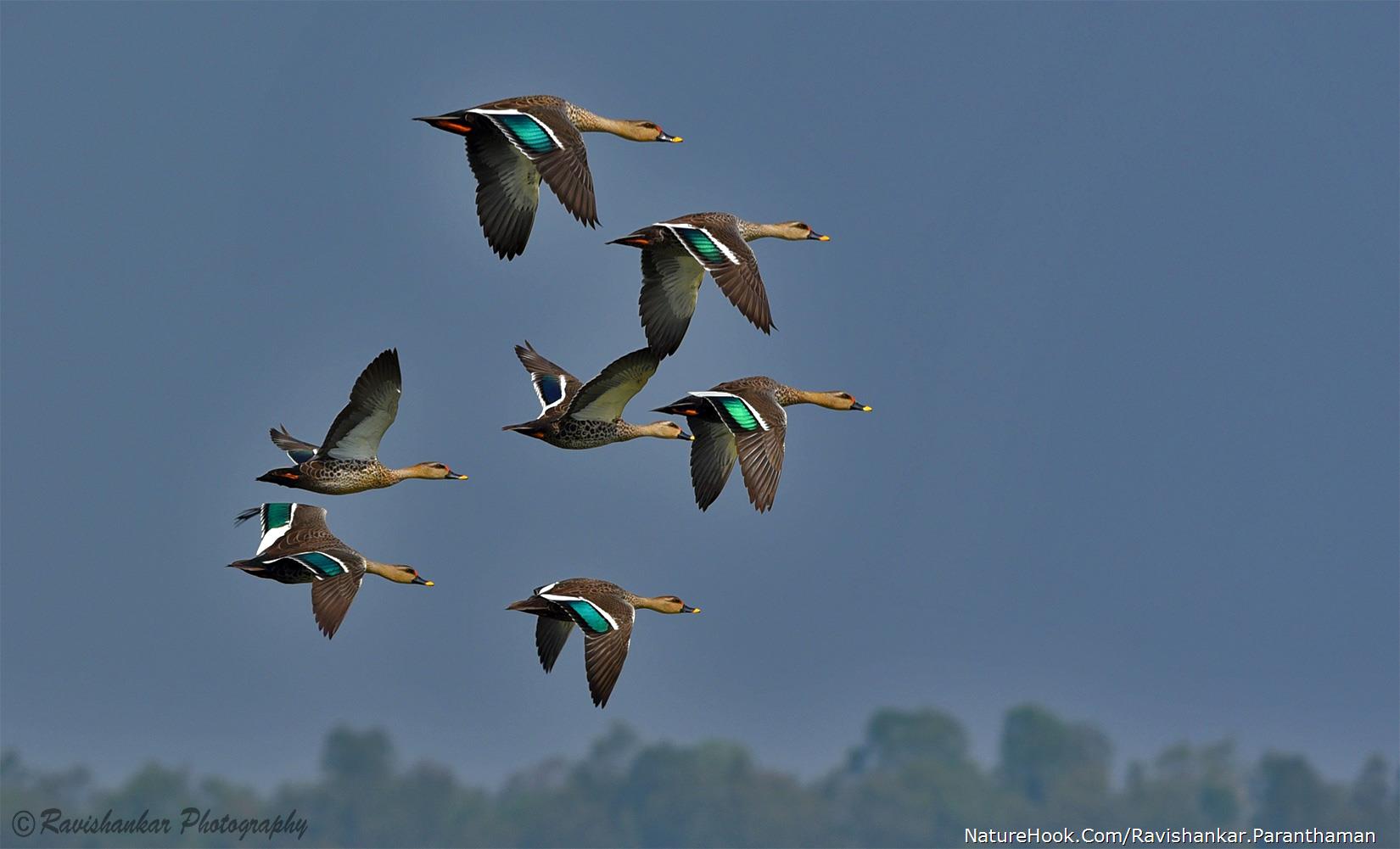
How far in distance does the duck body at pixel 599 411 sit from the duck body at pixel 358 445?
5.62 ft

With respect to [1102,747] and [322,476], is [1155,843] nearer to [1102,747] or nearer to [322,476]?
[1102,747]

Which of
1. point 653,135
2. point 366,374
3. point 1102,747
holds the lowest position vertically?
point 1102,747

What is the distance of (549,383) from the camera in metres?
36.3

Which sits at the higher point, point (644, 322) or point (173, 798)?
point (644, 322)

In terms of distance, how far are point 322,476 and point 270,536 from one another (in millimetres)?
1804

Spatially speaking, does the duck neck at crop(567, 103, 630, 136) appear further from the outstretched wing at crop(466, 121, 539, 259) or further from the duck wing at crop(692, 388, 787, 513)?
the duck wing at crop(692, 388, 787, 513)

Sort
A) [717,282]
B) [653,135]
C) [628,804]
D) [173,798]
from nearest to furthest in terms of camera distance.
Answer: [717,282] < [653,135] < [173,798] < [628,804]

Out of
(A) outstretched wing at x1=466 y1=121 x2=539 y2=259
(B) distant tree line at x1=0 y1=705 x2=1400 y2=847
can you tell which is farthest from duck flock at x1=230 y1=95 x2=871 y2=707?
(B) distant tree line at x1=0 y1=705 x2=1400 y2=847

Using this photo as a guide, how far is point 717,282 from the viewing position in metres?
31.1

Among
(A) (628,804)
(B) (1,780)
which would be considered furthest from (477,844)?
(B) (1,780)

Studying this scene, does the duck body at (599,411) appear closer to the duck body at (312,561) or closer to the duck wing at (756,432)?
the duck wing at (756,432)

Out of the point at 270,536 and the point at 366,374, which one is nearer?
the point at 366,374

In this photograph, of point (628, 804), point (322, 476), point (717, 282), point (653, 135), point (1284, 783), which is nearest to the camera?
point (717, 282)

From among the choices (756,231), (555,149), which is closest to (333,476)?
(555,149)
